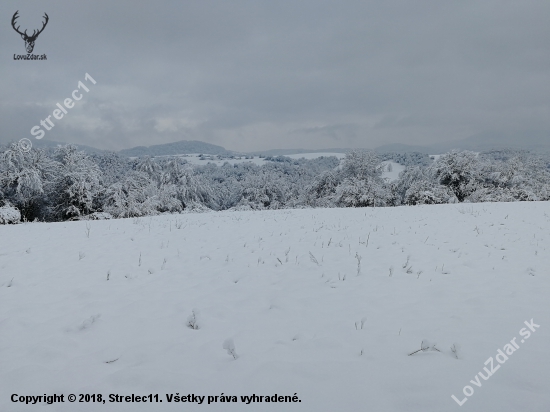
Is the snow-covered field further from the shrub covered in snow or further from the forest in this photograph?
the forest

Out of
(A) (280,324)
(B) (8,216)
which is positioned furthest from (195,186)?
(A) (280,324)

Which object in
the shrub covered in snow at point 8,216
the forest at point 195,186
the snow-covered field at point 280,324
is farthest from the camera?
the forest at point 195,186

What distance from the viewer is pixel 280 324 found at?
3637 mm

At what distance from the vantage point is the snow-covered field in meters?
2.51

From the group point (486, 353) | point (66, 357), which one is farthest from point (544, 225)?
point (66, 357)

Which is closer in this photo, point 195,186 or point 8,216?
point 8,216

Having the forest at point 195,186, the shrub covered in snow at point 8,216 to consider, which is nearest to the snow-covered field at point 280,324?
the shrub covered in snow at point 8,216

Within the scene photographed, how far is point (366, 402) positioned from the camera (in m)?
2.36

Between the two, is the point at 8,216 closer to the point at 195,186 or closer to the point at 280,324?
the point at 280,324

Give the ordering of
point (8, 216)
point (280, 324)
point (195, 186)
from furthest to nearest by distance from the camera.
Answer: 1. point (195, 186)
2. point (8, 216)
3. point (280, 324)

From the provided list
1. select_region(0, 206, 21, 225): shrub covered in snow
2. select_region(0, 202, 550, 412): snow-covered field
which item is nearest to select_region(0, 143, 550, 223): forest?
select_region(0, 206, 21, 225): shrub covered in snow

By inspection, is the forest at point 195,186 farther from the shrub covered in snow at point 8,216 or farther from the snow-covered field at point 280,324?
the snow-covered field at point 280,324

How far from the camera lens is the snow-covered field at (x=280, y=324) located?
251 centimetres

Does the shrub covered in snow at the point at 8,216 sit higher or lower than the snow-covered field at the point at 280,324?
higher
